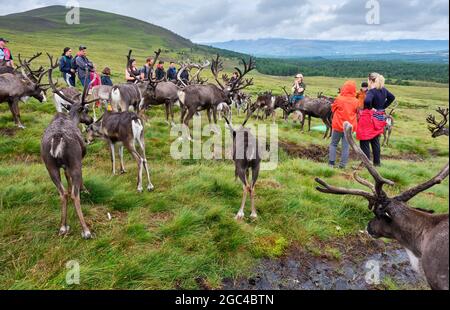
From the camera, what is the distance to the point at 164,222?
241 inches

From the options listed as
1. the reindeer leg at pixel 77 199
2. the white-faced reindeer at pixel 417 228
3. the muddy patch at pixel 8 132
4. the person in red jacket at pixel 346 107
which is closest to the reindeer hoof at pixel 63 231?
the reindeer leg at pixel 77 199

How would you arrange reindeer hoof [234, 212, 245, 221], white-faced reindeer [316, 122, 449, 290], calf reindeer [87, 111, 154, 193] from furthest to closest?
calf reindeer [87, 111, 154, 193] < reindeer hoof [234, 212, 245, 221] < white-faced reindeer [316, 122, 449, 290]

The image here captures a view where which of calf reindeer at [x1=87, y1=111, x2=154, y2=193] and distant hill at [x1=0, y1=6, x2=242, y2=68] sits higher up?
distant hill at [x1=0, y1=6, x2=242, y2=68]

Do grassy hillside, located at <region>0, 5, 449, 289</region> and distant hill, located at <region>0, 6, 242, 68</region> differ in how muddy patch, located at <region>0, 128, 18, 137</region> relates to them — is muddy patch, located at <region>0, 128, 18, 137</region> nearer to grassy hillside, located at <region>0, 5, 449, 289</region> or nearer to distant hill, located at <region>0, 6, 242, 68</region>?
grassy hillside, located at <region>0, 5, 449, 289</region>

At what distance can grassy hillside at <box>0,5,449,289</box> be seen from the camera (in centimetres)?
478

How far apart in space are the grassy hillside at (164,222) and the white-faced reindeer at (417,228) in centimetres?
153

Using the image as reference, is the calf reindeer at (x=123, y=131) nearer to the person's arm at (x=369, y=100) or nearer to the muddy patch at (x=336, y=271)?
the muddy patch at (x=336, y=271)

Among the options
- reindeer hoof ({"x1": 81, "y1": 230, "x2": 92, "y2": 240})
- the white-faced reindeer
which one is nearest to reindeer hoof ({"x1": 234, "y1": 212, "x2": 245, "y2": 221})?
the white-faced reindeer

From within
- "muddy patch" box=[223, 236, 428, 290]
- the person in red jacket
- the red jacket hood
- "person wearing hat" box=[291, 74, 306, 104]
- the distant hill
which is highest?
the distant hill

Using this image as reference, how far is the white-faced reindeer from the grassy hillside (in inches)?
60.3

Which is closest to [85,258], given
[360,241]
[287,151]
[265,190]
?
[265,190]

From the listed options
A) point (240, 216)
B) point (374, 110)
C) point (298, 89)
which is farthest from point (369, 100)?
point (298, 89)

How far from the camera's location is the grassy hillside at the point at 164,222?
4781mm
